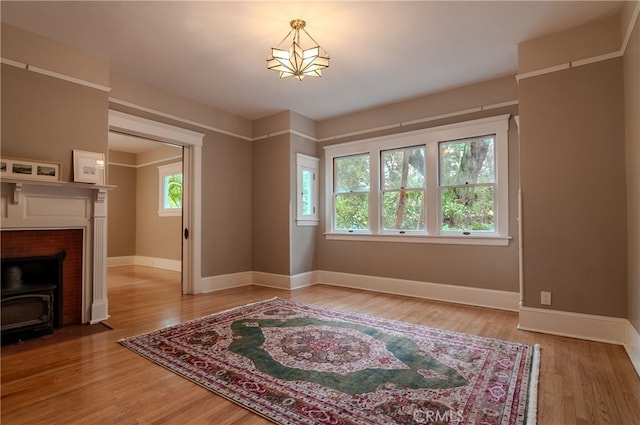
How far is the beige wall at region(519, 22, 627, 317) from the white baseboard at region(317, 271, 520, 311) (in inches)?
32.3

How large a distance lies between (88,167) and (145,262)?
5034 mm

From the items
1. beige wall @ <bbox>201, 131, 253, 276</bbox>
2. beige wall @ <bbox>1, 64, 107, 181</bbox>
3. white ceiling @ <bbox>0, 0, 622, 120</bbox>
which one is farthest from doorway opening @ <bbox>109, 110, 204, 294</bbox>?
beige wall @ <bbox>1, 64, 107, 181</bbox>

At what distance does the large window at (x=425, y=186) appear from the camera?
13.7 feet

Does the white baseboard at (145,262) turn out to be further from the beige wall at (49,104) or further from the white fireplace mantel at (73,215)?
the beige wall at (49,104)

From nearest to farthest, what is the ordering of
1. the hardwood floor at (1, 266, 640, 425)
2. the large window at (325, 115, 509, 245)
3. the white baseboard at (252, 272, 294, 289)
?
the hardwood floor at (1, 266, 640, 425) → the large window at (325, 115, 509, 245) → the white baseboard at (252, 272, 294, 289)

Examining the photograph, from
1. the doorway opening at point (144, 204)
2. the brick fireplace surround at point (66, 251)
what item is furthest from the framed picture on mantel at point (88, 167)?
the doorway opening at point (144, 204)

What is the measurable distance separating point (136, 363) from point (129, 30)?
9.78 feet

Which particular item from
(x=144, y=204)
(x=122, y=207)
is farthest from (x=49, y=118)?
(x=122, y=207)

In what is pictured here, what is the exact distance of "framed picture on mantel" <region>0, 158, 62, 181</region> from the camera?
2.88 metres

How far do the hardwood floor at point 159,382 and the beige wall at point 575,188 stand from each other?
504mm

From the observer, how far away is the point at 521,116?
3.29 metres

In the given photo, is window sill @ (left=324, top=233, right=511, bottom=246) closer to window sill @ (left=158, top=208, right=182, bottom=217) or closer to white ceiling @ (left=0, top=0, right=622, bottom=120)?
white ceiling @ (left=0, top=0, right=622, bottom=120)

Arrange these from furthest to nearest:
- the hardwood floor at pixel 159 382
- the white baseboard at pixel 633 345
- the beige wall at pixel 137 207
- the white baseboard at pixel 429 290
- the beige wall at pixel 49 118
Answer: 1. the beige wall at pixel 137 207
2. the white baseboard at pixel 429 290
3. the beige wall at pixel 49 118
4. the white baseboard at pixel 633 345
5. the hardwood floor at pixel 159 382

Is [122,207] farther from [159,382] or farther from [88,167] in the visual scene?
[159,382]
